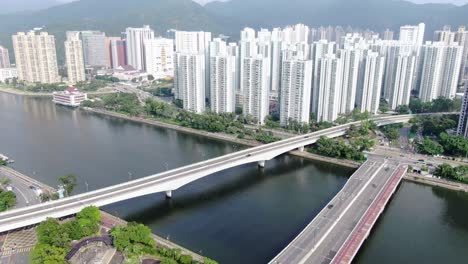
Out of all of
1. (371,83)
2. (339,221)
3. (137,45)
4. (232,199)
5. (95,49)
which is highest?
(137,45)

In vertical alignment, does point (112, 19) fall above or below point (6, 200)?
above

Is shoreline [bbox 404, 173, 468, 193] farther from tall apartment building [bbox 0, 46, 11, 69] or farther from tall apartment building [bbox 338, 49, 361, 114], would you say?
tall apartment building [bbox 0, 46, 11, 69]

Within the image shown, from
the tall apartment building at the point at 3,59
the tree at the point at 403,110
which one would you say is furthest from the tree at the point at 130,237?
the tall apartment building at the point at 3,59

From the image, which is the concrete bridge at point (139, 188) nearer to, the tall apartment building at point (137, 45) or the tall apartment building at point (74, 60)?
the tall apartment building at point (74, 60)

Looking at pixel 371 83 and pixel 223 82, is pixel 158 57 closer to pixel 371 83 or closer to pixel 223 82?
pixel 223 82

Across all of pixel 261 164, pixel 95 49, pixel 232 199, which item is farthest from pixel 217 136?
pixel 95 49

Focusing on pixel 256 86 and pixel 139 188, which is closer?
pixel 139 188

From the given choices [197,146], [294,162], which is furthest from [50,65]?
[294,162]

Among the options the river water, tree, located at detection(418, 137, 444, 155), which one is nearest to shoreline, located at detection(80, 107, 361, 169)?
the river water
